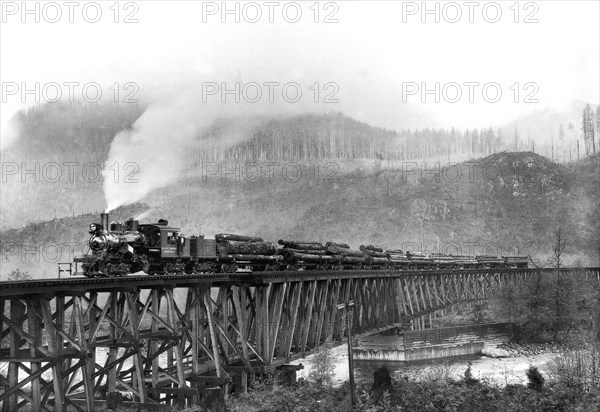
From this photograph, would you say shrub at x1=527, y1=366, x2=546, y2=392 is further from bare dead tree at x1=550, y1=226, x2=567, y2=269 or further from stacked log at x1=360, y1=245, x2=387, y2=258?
bare dead tree at x1=550, y1=226, x2=567, y2=269

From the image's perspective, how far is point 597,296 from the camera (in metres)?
68.9

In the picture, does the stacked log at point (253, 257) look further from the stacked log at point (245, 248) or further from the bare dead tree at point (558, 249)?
the bare dead tree at point (558, 249)

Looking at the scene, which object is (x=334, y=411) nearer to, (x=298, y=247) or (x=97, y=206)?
(x=298, y=247)

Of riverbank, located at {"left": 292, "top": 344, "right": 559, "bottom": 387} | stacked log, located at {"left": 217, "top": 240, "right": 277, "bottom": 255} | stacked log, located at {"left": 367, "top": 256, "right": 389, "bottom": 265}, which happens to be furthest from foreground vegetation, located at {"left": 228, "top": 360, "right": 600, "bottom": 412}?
stacked log, located at {"left": 367, "top": 256, "right": 389, "bottom": 265}

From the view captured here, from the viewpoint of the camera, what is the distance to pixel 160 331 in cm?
2238

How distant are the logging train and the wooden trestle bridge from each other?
4.50ft

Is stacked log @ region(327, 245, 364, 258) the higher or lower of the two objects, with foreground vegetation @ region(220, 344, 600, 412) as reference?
higher

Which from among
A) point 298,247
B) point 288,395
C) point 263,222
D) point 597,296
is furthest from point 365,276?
point 263,222

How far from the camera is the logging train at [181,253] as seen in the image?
2306cm

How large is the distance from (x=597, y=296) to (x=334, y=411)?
54458 mm

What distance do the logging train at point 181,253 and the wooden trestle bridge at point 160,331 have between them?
1.37 m

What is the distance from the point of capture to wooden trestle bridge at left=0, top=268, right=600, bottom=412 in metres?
16.7

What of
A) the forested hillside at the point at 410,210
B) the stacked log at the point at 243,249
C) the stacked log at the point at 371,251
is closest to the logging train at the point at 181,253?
the stacked log at the point at 243,249

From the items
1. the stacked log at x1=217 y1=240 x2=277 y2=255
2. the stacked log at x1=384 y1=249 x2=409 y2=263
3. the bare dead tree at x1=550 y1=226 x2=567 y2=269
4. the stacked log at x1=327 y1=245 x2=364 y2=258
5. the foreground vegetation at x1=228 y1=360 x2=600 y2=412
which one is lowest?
the foreground vegetation at x1=228 y1=360 x2=600 y2=412
